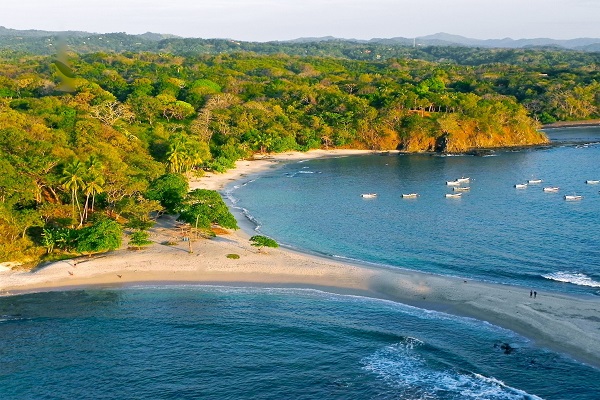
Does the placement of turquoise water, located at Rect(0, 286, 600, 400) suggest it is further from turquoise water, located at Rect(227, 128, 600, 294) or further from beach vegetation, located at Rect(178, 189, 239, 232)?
turquoise water, located at Rect(227, 128, 600, 294)

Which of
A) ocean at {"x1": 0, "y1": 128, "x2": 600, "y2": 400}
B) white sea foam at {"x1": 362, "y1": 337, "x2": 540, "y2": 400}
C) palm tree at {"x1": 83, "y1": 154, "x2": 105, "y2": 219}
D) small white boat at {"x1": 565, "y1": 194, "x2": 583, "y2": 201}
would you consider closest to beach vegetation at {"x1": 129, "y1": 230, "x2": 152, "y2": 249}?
palm tree at {"x1": 83, "y1": 154, "x2": 105, "y2": 219}

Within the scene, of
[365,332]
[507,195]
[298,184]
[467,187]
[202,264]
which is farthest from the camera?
[298,184]

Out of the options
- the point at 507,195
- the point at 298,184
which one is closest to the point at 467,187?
the point at 507,195

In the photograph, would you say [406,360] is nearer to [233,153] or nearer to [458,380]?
[458,380]

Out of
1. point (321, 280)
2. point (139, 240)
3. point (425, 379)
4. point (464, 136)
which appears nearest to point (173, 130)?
point (139, 240)

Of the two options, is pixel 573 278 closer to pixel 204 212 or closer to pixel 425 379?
pixel 425 379
